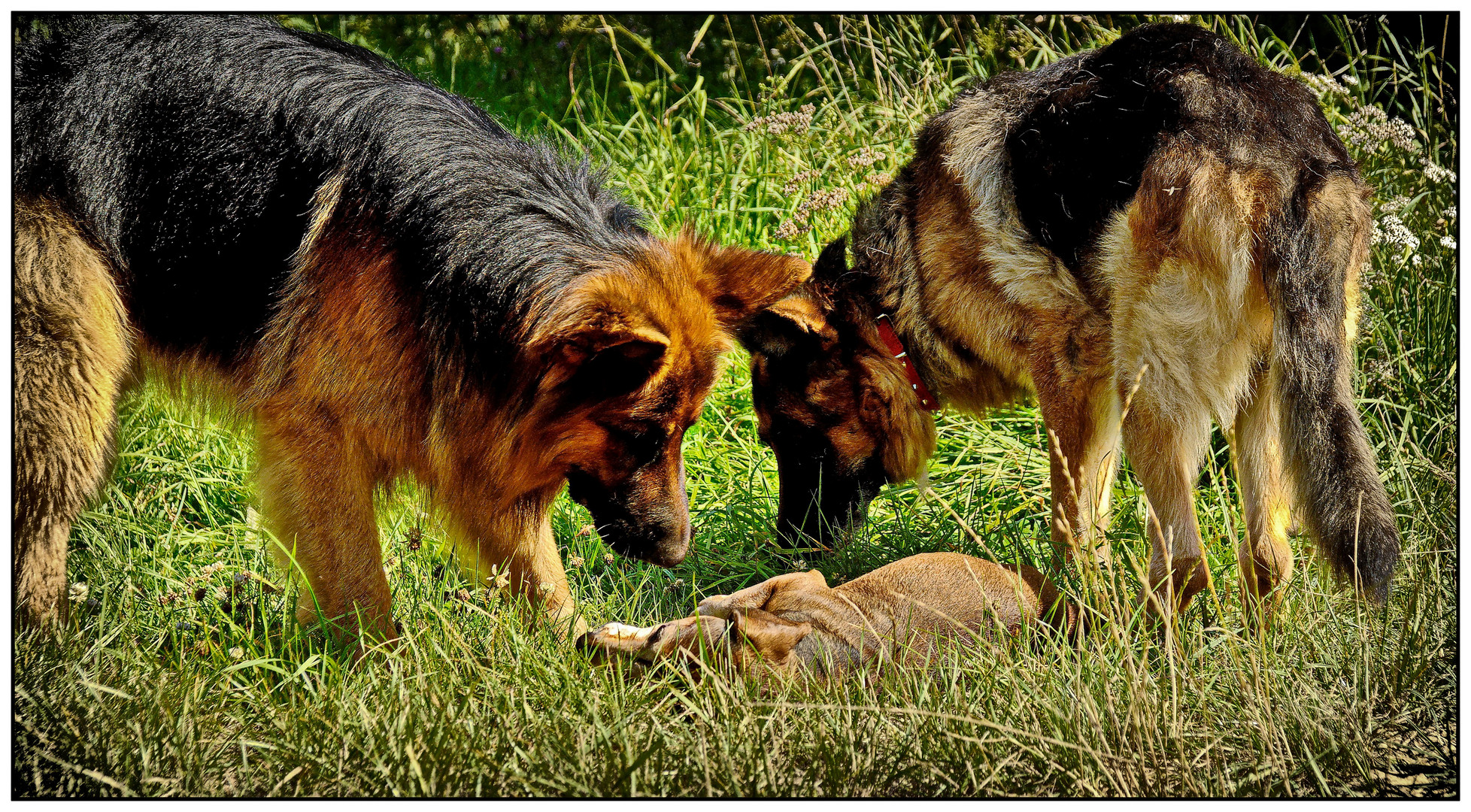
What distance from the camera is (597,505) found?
→ 3494 millimetres

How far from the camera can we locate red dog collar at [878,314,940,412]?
4.25 metres

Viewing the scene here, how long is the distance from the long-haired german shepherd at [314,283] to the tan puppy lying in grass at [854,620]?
1.71 feet

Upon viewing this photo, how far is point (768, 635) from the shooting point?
10.2 ft

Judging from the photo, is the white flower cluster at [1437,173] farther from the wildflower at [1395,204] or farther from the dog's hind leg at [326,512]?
the dog's hind leg at [326,512]

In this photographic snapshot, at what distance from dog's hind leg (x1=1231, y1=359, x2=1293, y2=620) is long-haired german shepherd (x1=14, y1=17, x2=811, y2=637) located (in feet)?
6.14

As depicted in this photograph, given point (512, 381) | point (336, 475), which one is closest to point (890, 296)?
point (512, 381)

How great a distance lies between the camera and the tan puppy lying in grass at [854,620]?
3098 mm

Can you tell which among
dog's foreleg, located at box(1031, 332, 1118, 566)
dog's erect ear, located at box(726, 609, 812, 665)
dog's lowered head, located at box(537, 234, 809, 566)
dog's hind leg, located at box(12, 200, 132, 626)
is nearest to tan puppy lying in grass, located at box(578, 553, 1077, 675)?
dog's erect ear, located at box(726, 609, 812, 665)

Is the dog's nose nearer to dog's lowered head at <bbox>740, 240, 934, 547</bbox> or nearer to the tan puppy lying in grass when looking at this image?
the tan puppy lying in grass

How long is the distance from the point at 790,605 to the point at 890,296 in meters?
1.39

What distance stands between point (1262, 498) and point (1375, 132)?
77.9 inches

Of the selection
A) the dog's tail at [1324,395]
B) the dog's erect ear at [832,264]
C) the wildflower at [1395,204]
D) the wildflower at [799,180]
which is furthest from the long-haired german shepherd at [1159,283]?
the wildflower at [1395,204]

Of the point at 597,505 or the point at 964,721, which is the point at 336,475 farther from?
the point at 964,721

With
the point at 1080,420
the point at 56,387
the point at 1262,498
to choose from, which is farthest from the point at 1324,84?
the point at 56,387
